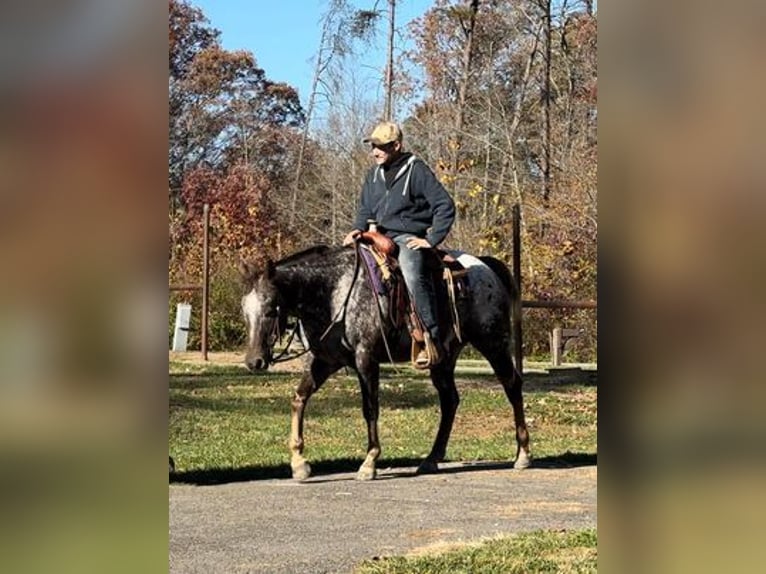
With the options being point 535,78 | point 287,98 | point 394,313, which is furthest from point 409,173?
point 287,98

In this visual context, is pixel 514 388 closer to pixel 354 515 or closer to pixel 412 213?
pixel 412 213

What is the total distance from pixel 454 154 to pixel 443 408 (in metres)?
15.4

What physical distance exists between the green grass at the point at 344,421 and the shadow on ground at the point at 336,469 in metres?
0.02

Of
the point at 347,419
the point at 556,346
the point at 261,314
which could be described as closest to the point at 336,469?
the point at 261,314

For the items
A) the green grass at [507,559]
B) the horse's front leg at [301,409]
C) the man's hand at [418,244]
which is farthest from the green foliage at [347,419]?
the green grass at [507,559]

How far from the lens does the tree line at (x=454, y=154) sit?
64.2 ft

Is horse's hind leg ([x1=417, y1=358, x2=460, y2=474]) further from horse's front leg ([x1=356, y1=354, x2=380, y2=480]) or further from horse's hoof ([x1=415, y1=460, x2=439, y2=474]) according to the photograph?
horse's front leg ([x1=356, y1=354, x2=380, y2=480])

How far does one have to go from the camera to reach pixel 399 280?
719 cm

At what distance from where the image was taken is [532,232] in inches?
838

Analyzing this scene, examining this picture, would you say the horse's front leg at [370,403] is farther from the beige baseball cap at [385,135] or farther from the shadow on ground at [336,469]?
the beige baseball cap at [385,135]
